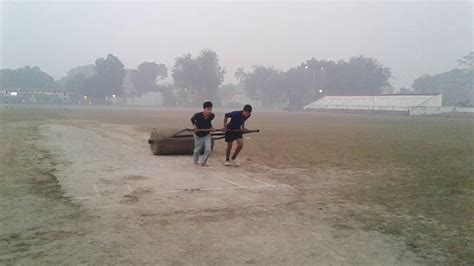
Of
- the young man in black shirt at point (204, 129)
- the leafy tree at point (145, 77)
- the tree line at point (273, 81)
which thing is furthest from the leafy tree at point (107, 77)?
the young man in black shirt at point (204, 129)

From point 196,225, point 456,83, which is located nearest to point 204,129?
point 196,225

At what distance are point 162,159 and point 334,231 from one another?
22.3 feet

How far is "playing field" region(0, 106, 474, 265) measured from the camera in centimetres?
426

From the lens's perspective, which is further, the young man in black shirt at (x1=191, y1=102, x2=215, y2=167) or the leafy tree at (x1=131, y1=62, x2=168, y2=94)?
the leafy tree at (x1=131, y1=62, x2=168, y2=94)

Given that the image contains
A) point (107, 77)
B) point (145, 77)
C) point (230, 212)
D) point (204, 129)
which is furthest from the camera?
point (145, 77)

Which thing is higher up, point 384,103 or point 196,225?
point 384,103

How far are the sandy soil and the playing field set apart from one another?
2cm

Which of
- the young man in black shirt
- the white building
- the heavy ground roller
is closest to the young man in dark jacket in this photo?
the young man in black shirt

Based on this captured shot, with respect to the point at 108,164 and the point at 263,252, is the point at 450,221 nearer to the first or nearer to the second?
the point at 263,252

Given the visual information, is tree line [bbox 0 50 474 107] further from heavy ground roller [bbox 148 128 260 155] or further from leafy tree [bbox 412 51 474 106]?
heavy ground roller [bbox 148 128 260 155]

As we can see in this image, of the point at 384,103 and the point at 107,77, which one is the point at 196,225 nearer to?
the point at 384,103

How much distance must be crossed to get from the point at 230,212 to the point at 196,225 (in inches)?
31.5

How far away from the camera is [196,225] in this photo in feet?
16.9

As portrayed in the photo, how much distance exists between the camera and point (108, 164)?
9805 millimetres
